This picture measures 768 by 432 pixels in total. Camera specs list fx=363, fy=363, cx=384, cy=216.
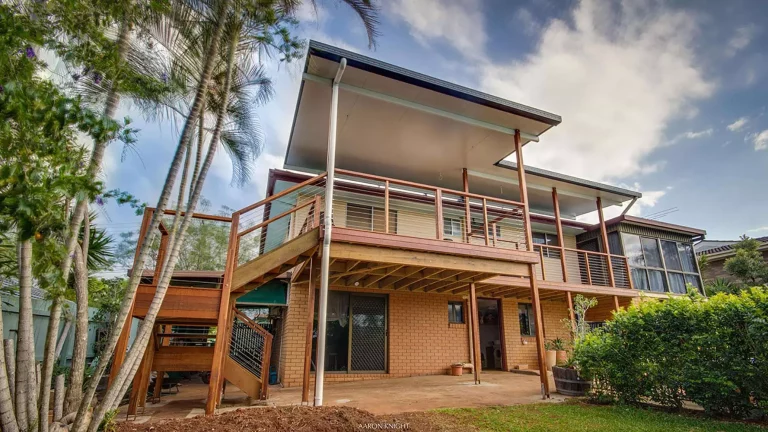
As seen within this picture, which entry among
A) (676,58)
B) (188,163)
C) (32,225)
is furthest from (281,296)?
(676,58)

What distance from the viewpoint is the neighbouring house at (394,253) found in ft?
19.8

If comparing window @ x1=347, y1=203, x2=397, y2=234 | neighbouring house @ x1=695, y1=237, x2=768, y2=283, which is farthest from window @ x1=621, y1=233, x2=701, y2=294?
window @ x1=347, y1=203, x2=397, y2=234

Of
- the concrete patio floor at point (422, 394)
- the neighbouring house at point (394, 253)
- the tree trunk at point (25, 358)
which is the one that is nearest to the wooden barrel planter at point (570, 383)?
the concrete patio floor at point (422, 394)

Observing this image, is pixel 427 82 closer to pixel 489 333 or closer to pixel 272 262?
pixel 272 262

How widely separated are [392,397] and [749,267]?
61.0 ft

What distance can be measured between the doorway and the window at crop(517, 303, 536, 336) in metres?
0.86

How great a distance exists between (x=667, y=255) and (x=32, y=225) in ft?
59.4

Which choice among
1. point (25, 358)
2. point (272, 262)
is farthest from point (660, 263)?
point (25, 358)

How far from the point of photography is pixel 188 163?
4.52 m

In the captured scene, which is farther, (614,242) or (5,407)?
(614,242)

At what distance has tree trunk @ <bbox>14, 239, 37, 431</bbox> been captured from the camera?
104 inches

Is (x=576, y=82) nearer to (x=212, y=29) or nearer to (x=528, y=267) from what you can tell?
(x=528, y=267)

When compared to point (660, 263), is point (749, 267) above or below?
above

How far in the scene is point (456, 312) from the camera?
38.2 feet
